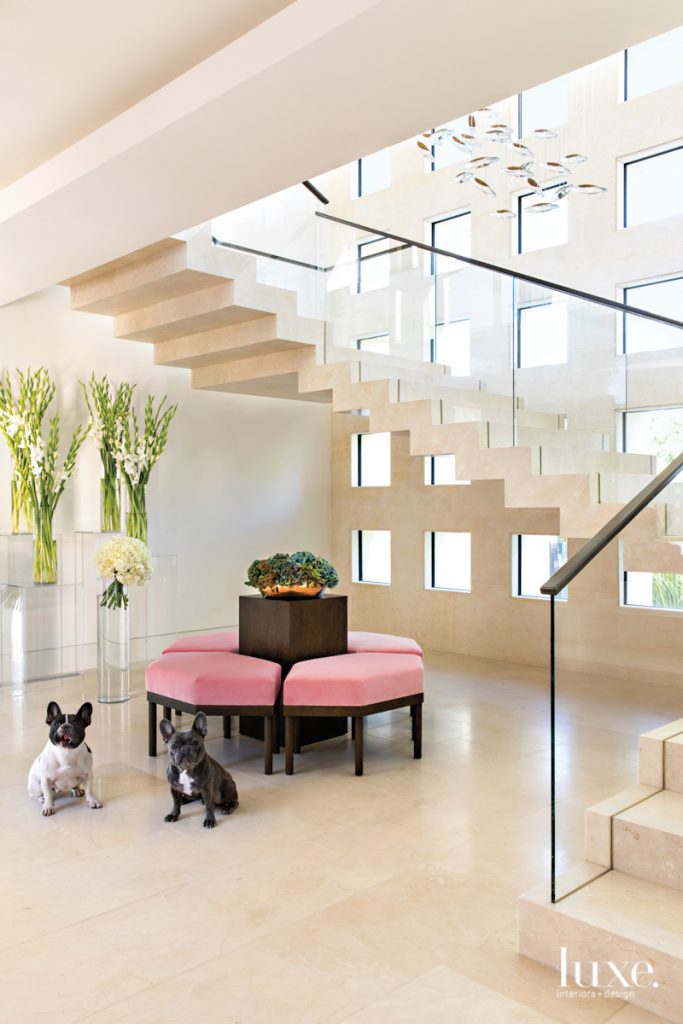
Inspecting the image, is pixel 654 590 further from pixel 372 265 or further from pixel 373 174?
pixel 373 174

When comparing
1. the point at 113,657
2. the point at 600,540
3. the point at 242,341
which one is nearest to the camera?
the point at 600,540

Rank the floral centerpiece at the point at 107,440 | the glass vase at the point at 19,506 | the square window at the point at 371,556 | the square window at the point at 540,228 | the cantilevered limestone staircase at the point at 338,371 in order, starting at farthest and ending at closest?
the square window at the point at 371,556 → the square window at the point at 540,228 → the floral centerpiece at the point at 107,440 → the glass vase at the point at 19,506 → the cantilevered limestone staircase at the point at 338,371

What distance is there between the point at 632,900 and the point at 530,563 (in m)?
5.89

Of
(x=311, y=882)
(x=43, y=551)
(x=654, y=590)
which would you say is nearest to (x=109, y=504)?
(x=43, y=551)

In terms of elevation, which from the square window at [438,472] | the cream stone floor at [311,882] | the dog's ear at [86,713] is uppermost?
the square window at [438,472]

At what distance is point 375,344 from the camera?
23.2ft

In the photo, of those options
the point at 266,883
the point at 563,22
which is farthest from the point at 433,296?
the point at 266,883

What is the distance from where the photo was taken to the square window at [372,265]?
7.00 m

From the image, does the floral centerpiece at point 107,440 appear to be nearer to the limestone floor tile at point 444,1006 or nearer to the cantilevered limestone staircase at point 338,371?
the cantilevered limestone staircase at point 338,371

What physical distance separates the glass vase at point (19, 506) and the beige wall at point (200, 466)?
0.20 m

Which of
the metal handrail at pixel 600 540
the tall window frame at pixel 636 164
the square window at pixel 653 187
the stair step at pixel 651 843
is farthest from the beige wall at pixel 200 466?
the stair step at pixel 651 843

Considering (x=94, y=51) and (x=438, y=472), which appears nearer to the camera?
(x=94, y=51)

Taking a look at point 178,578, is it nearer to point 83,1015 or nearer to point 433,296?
point 433,296

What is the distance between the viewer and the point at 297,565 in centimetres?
555
